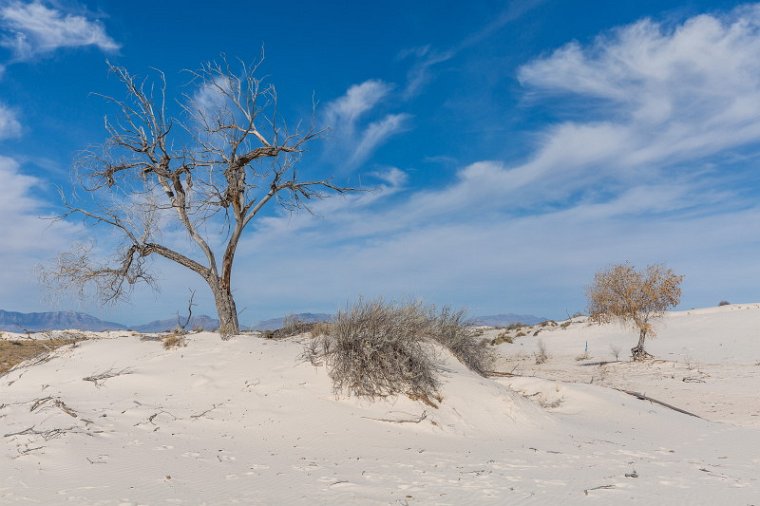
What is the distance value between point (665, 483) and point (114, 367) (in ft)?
29.7

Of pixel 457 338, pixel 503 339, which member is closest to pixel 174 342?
pixel 457 338

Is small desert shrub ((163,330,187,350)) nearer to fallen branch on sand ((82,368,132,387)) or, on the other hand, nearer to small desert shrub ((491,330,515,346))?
fallen branch on sand ((82,368,132,387))

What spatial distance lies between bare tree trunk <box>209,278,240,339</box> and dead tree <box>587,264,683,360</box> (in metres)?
16.4

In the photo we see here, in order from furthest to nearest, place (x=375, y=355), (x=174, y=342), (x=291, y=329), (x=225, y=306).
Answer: (x=291, y=329) < (x=225, y=306) < (x=174, y=342) < (x=375, y=355)

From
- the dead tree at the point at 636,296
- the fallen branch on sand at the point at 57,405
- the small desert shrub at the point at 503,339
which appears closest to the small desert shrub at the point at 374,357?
the fallen branch on sand at the point at 57,405

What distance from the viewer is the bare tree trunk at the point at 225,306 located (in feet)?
41.6

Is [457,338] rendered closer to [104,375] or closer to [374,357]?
[374,357]

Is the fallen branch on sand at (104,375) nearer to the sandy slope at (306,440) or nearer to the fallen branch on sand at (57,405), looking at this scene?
the sandy slope at (306,440)

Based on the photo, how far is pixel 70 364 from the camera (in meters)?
10.9

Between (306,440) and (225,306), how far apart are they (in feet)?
19.3

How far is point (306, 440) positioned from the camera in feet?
24.9

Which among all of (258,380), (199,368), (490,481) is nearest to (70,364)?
(199,368)

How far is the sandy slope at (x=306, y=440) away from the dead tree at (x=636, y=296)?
10397 millimetres

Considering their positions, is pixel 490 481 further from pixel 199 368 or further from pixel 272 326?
pixel 272 326
